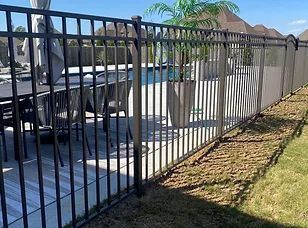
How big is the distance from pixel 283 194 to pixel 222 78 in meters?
2.06

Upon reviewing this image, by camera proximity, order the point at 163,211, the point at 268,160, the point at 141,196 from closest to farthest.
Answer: the point at 163,211 → the point at 141,196 → the point at 268,160

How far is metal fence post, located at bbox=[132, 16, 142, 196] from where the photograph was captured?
3.07m

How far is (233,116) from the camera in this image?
589 cm

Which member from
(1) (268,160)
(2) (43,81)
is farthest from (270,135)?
(2) (43,81)

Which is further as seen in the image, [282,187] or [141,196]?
[282,187]

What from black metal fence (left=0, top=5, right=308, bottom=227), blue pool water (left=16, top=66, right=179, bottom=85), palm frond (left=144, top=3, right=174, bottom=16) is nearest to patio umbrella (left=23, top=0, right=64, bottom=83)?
black metal fence (left=0, top=5, right=308, bottom=227)

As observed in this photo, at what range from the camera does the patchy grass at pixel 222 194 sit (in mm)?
3045

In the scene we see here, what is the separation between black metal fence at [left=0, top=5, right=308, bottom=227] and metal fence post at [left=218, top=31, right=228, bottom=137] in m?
0.02

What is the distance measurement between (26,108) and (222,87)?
2.71m

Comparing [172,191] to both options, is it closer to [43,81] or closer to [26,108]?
[26,108]

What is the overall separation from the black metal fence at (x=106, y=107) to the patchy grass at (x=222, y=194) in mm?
168

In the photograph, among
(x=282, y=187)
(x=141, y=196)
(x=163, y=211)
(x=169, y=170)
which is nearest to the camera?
(x=163, y=211)

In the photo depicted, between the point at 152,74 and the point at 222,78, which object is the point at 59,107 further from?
the point at 222,78

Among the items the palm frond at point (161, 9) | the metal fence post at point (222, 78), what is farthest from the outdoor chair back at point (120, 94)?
the palm frond at point (161, 9)
